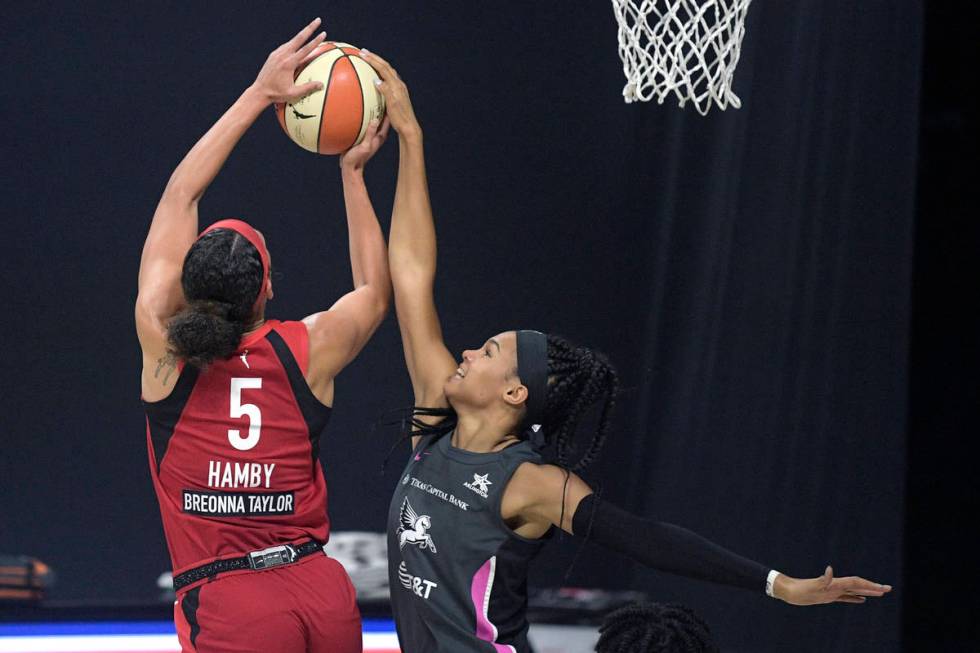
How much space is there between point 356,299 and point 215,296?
445 mm

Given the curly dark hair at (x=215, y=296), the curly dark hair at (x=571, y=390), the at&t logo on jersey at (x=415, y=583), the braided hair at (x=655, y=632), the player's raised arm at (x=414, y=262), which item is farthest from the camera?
the player's raised arm at (x=414, y=262)

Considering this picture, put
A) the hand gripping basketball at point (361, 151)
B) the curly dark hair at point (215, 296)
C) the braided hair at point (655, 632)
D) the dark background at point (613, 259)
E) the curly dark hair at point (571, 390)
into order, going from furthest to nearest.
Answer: the dark background at point (613, 259) < the hand gripping basketball at point (361, 151) < the curly dark hair at point (571, 390) < the curly dark hair at point (215, 296) < the braided hair at point (655, 632)

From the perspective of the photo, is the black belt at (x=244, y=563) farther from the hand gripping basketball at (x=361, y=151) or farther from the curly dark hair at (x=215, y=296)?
the hand gripping basketball at (x=361, y=151)

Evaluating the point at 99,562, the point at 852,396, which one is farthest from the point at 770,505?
the point at 99,562

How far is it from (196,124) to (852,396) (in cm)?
312

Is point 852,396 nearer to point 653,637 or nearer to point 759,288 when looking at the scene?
point 759,288

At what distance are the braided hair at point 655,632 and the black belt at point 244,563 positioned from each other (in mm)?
813

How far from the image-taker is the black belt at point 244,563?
9.92ft

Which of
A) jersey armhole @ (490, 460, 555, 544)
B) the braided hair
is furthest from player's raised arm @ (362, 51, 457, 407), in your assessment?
the braided hair

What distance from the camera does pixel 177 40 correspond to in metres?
5.63

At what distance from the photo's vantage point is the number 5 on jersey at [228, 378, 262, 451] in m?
3.04

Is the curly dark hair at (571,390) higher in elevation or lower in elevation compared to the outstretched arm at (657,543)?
higher

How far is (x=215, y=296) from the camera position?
9.77 feet

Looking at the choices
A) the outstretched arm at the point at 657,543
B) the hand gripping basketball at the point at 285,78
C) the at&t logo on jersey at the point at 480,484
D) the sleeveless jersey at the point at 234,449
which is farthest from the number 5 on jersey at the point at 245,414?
the hand gripping basketball at the point at 285,78
